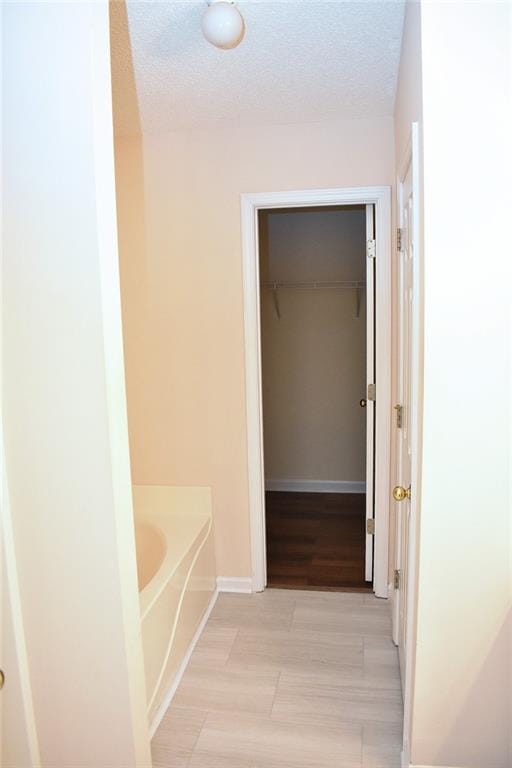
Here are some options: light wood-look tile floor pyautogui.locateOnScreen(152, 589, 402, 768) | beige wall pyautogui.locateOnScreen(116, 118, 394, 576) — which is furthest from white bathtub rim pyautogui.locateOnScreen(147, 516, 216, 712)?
beige wall pyautogui.locateOnScreen(116, 118, 394, 576)

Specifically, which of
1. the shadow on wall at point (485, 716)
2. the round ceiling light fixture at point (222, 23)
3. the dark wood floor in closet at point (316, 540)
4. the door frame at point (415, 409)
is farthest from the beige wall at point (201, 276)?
the shadow on wall at point (485, 716)

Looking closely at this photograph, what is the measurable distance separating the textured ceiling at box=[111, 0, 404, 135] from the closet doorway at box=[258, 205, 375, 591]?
177cm

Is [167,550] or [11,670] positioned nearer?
[11,670]

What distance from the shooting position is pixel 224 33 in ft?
6.52

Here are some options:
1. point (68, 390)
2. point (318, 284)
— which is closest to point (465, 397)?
point (68, 390)

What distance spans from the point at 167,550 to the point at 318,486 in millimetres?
2393

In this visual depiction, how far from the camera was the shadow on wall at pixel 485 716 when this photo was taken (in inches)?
71.9

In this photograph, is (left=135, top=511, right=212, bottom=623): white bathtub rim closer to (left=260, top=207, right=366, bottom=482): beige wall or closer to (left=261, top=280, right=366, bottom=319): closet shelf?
(left=260, top=207, right=366, bottom=482): beige wall

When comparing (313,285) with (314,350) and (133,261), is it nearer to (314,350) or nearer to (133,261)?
(314,350)

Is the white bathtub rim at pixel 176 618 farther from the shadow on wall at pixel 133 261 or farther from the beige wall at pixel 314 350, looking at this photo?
the beige wall at pixel 314 350

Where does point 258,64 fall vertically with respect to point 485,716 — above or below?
above

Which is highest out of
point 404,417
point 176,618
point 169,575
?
point 404,417

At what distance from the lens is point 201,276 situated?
3.10 m

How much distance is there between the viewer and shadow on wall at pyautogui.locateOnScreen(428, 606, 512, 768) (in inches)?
71.9
